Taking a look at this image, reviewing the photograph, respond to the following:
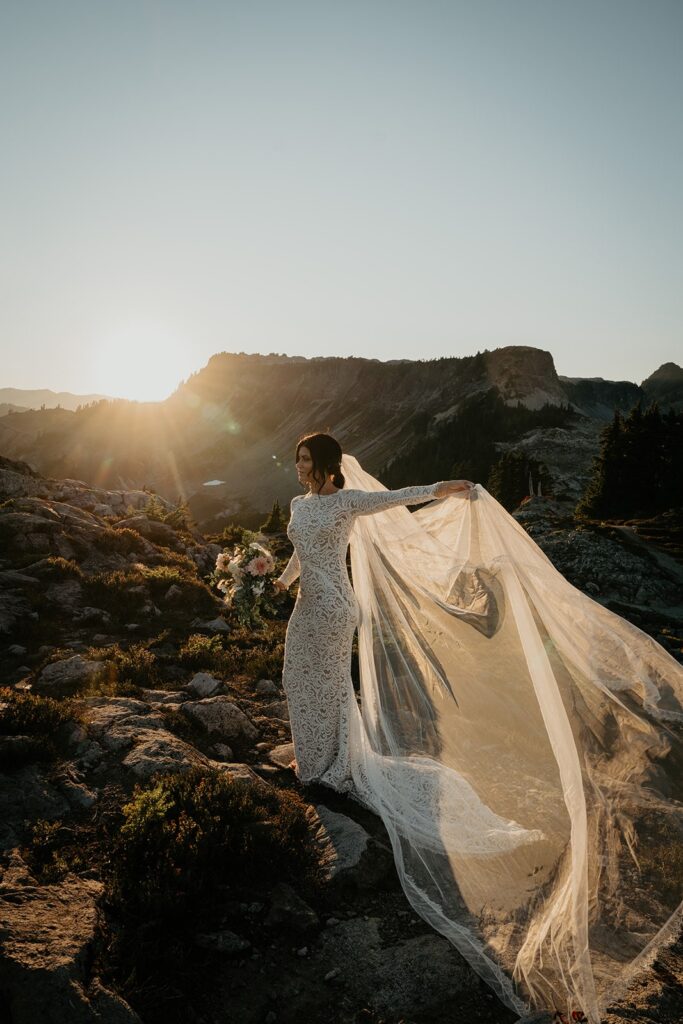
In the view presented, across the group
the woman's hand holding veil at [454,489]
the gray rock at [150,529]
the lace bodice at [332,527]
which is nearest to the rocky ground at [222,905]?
the lace bodice at [332,527]

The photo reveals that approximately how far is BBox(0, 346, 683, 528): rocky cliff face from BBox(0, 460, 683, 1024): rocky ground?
6809 centimetres

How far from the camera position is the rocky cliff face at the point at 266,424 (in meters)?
99.3

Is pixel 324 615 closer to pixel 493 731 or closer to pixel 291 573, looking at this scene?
pixel 291 573

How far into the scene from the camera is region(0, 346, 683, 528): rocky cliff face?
99.3 metres

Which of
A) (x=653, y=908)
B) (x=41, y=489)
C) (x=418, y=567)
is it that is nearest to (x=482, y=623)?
(x=418, y=567)

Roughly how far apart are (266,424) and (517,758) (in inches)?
4985

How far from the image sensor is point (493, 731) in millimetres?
4859

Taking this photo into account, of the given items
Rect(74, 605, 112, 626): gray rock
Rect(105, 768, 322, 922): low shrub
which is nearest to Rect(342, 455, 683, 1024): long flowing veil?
Answer: Rect(105, 768, 322, 922): low shrub

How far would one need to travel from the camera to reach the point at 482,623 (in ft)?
16.9

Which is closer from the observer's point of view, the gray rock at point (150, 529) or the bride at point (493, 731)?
the bride at point (493, 731)

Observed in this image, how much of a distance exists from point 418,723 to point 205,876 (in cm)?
231

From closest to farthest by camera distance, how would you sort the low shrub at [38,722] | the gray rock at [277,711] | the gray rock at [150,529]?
the low shrub at [38,722] → the gray rock at [277,711] → the gray rock at [150,529]

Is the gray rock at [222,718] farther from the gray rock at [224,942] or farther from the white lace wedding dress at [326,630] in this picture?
the gray rock at [224,942]

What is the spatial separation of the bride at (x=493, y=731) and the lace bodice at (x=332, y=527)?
2 cm
